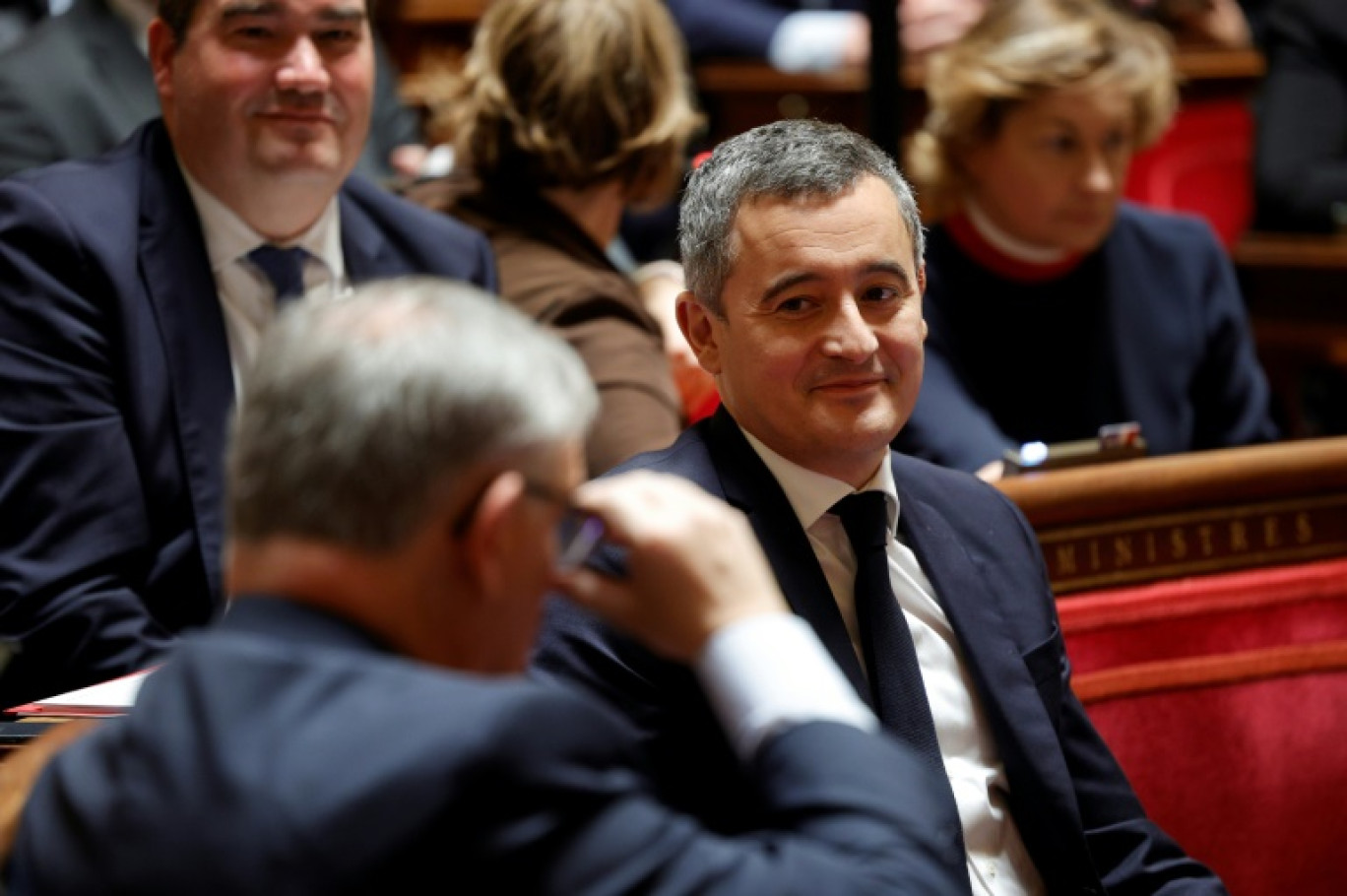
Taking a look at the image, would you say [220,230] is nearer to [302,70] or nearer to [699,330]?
[302,70]

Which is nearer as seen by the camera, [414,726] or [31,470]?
[414,726]

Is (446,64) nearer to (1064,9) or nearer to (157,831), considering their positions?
(1064,9)

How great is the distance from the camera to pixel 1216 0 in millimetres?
5012

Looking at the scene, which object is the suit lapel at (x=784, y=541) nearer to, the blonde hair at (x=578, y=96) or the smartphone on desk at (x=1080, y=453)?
the smartphone on desk at (x=1080, y=453)

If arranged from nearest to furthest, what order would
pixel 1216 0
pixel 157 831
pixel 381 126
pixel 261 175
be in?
pixel 157 831
pixel 261 175
pixel 381 126
pixel 1216 0

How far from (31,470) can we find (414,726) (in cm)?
143

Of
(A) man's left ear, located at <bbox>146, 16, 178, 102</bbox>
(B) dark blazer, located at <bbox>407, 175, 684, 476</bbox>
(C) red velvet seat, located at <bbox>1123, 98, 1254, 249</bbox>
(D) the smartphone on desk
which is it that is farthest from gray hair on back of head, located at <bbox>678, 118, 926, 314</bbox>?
(C) red velvet seat, located at <bbox>1123, 98, 1254, 249</bbox>

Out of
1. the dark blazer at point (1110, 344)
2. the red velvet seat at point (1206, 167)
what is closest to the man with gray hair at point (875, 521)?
the dark blazer at point (1110, 344)

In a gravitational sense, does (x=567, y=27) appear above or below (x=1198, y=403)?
above

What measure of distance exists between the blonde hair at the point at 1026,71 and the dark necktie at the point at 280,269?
137cm

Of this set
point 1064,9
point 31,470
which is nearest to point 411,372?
point 31,470

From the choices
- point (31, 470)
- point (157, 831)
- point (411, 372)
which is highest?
point (411, 372)

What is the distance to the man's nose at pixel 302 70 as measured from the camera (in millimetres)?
2617

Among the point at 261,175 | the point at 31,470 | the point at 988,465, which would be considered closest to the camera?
the point at 31,470
